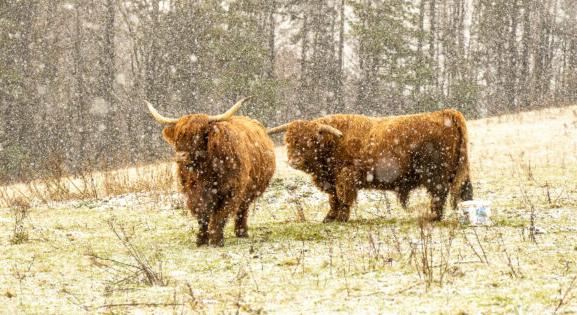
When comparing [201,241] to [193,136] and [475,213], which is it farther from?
[475,213]

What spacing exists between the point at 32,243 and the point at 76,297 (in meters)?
3.05

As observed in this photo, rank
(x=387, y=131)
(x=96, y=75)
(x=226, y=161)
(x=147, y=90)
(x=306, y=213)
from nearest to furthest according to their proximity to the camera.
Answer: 1. (x=226, y=161)
2. (x=387, y=131)
3. (x=306, y=213)
4. (x=147, y=90)
5. (x=96, y=75)

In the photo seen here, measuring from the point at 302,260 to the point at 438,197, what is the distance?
2.53m

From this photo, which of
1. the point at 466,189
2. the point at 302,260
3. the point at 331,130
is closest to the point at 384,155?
the point at 331,130

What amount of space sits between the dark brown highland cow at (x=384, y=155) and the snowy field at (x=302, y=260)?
418 millimetres

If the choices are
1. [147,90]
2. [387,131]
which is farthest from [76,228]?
[147,90]

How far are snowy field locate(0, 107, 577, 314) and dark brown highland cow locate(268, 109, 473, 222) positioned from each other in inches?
16.5

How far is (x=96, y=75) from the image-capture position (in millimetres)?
31141

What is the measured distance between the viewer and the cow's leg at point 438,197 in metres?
7.59

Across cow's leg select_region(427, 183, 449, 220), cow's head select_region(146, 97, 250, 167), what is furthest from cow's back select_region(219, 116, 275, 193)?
cow's leg select_region(427, 183, 449, 220)

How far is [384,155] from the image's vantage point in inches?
308

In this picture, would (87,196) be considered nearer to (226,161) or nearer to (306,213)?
(306,213)

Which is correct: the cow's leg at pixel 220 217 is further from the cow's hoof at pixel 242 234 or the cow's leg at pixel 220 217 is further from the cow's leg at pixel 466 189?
the cow's leg at pixel 466 189

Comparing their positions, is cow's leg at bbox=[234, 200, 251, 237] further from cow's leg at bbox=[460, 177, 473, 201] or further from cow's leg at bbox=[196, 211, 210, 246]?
cow's leg at bbox=[460, 177, 473, 201]
